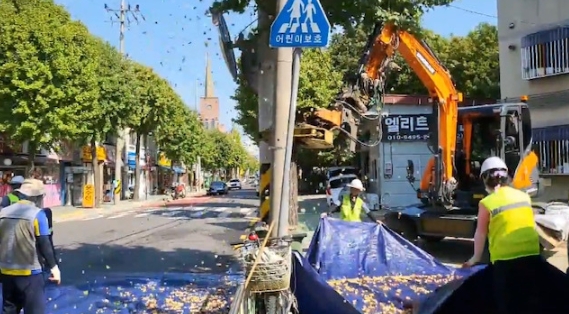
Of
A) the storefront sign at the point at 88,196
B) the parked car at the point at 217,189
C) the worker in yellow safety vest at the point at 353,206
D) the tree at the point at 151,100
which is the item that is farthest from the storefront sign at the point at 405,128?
the parked car at the point at 217,189

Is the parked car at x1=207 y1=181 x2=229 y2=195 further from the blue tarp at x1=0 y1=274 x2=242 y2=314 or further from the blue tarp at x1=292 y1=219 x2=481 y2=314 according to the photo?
the blue tarp at x1=292 y1=219 x2=481 y2=314

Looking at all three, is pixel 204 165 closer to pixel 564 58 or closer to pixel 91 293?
pixel 564 58

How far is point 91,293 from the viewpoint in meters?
7.62

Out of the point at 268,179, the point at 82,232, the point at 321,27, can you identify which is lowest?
the point at 82,232

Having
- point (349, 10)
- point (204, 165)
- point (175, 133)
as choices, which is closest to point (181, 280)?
point (349, 10)

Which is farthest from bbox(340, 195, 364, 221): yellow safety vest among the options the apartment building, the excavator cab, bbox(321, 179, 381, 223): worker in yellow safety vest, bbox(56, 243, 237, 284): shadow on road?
the apartment building

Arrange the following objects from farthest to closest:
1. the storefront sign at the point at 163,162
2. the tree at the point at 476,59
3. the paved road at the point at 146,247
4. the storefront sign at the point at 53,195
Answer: the storefront sign at the point at 163,162 < the storefront sign at the point at 53,195 < the tree at the point at 476,59 < the paved road at the point at 146,247

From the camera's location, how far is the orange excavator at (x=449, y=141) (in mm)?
10648

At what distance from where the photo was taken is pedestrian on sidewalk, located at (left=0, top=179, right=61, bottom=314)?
5.46m

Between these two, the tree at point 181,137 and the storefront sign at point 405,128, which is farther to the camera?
the tree at point 181,137

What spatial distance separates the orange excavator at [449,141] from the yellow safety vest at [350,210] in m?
2.21

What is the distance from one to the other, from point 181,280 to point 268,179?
124 inches

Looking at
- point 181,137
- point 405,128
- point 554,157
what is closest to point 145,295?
point 554,157

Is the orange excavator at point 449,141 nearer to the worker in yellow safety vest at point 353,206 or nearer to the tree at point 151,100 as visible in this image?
the worker in yellow safety vest at point 353,206
